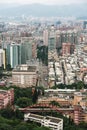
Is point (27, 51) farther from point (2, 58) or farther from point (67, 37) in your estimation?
point (67, 37)

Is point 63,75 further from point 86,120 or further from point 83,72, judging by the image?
point 86,120

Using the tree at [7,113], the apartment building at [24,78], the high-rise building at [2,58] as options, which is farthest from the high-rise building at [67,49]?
the tree at [7,113]

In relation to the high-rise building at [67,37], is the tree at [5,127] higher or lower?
higher

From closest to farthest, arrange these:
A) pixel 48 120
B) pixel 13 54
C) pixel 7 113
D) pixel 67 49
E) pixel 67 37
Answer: pixel 48 120 < pixel 7 113 < pixel 13 54 < pixel 67 49 < pixel 67 37

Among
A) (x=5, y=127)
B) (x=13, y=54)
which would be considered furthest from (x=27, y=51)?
(x=5, y=127)

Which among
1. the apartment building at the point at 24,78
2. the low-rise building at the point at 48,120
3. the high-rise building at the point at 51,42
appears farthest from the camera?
the high-rise building at the point at 51,42

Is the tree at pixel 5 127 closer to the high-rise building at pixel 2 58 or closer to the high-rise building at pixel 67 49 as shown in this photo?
the high-rise building at pixel 2 58

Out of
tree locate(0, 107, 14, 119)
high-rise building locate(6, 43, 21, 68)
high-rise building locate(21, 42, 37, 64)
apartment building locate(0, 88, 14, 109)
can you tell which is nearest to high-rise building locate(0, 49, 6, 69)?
high-rise building locate(6, 43, 21, 68)

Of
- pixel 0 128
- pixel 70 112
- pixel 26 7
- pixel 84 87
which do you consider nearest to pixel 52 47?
pixel 84 87
